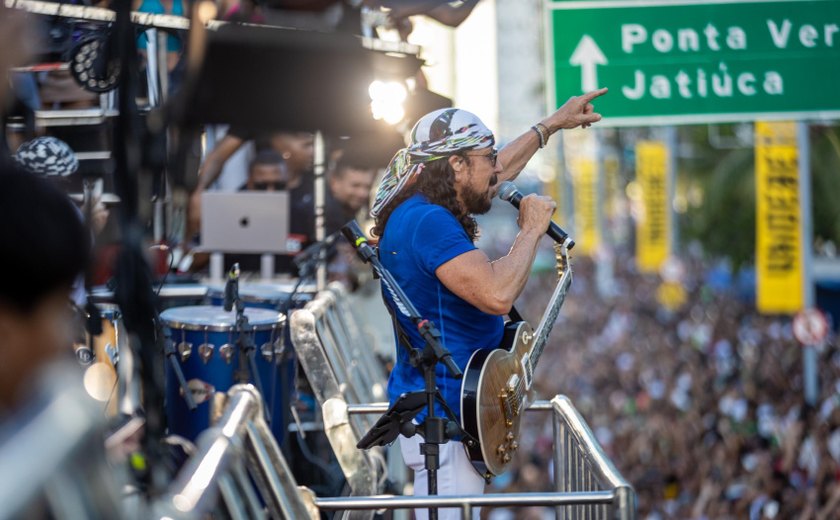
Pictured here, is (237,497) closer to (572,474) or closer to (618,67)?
(572,474)

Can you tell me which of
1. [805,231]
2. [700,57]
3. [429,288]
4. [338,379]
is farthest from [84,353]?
[805,231]

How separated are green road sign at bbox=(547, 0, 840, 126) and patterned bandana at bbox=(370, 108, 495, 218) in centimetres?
376

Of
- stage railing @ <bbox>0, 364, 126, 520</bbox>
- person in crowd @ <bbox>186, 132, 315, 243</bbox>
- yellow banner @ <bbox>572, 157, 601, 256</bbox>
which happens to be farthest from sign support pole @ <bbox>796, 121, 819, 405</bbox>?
yellow banner @ <bbox>572, 157, 601, 256</bbox>

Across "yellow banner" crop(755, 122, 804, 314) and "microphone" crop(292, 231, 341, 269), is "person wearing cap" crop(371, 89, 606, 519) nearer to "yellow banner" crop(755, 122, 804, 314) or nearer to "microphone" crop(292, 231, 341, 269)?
"microphone" crop(292, 231, 341, 269)

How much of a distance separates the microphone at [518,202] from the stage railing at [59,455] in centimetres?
272

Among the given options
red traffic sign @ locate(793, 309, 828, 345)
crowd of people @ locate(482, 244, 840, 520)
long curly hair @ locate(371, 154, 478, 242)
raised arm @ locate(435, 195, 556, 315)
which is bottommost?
crowd of people @ locate(482, 244, 840, 520)

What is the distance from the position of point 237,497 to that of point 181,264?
5.16m

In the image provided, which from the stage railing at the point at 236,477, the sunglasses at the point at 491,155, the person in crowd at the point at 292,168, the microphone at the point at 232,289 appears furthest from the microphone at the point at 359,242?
the person in crowd at the point at 292,168

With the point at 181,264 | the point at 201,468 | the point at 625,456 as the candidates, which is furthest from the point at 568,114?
the point at 625,456

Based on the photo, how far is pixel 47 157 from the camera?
17.0 ft

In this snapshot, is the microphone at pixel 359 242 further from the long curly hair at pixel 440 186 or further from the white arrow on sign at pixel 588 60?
the white arrow on sign at pixel 588 60

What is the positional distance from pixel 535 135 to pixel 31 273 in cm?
348

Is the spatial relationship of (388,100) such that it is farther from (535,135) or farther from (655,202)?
(655,202)

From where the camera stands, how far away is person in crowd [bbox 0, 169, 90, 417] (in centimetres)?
147
